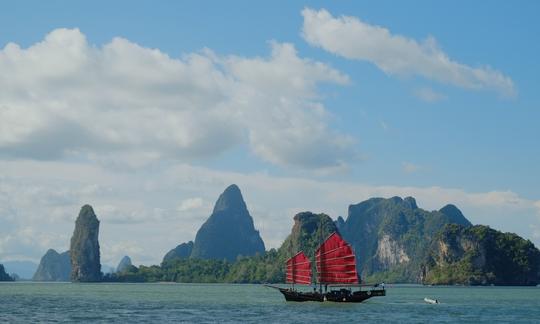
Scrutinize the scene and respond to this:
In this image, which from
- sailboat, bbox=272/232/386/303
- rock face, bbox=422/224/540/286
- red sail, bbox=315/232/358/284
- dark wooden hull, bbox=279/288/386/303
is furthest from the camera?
rock face, bbox=422/224/540/286

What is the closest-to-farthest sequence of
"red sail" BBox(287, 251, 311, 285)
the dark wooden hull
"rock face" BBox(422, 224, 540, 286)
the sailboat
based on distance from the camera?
the sailboat
the dark wooden hull
"red sail" BBox(287, 251, 311, 285)
"rock face" BBox(422, 224, 540, 286)

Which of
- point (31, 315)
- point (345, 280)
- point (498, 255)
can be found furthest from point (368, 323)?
Result: point (498, 255)

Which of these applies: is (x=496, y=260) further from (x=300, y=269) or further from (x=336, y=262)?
(x=336, y=262)

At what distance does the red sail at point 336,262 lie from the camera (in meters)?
70.9

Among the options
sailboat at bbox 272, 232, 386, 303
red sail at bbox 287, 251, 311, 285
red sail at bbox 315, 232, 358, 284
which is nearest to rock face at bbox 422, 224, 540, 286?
sailboat at bbox 272, 232, 386, 303

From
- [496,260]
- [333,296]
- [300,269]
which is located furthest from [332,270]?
[496,260]

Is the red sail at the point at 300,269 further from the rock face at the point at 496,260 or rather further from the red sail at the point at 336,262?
the rock face at the point at 496,260

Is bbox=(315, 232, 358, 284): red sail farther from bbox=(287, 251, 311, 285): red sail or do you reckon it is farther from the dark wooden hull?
bbox=(287, 251, 311, 285): red sail

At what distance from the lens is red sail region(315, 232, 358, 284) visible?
70.9 meters

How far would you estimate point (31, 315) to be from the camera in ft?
199

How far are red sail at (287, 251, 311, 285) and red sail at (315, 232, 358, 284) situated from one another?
1.38 m

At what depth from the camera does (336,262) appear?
7194 cm

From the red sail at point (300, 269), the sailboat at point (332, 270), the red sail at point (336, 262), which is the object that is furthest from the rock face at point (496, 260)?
the red sail at point (336, 262)

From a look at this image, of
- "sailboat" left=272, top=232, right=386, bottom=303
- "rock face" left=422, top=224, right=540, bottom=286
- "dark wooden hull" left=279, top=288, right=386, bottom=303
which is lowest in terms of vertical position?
"dark wooden hull" left=279, top=288, right=386, bottom=303
